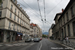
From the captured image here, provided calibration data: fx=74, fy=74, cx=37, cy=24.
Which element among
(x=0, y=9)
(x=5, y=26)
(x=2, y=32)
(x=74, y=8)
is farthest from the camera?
(x=0, y=9)

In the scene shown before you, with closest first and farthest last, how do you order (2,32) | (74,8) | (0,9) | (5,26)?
(74,8), (2,32), (5,26), (0,9)

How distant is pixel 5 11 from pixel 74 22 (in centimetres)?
2158

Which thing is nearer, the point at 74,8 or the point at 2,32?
the point at 74,8

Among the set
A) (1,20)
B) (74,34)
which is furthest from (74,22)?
(1,20)

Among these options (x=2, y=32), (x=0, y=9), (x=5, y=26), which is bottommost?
(x=2, y=32)

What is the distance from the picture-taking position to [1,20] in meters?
25.2

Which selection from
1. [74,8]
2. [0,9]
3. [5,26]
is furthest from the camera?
[0,9]

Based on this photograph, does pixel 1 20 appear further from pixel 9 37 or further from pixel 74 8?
pixel 74 8

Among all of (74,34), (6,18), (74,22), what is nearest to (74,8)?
(74,22)

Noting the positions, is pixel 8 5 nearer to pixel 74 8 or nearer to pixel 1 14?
pixel 1 14

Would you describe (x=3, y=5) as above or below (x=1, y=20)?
above

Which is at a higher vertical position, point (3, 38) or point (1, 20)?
point (1, 20)

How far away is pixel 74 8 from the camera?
1683 centimetres

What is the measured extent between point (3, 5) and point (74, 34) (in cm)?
2441
